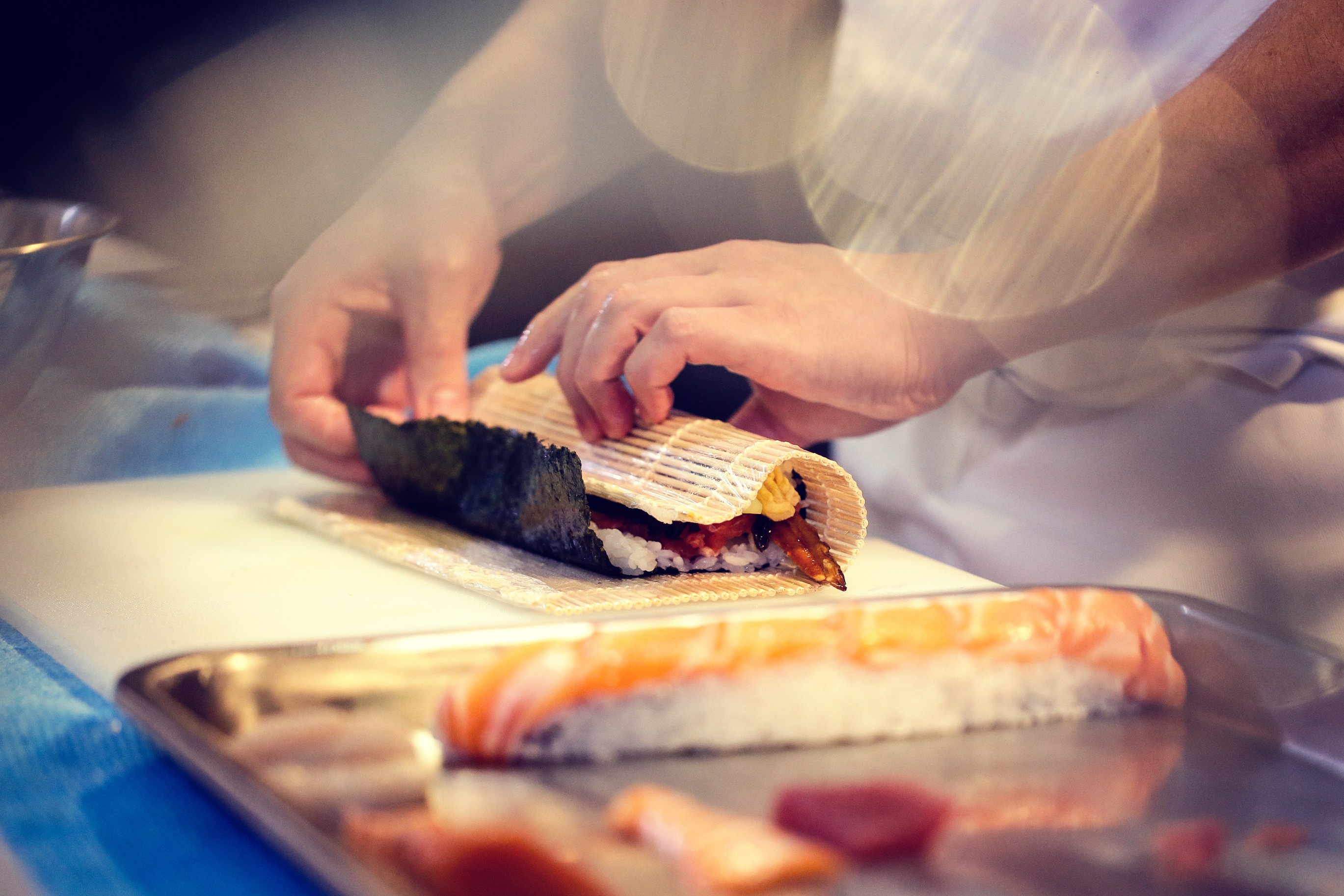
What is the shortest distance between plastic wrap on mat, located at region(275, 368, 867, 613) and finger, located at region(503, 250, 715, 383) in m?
0.15

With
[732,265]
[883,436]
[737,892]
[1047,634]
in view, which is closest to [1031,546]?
[883,436]

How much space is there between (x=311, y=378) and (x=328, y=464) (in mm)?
158

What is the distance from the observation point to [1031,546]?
1900 millimetres

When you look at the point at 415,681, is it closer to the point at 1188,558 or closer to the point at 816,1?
the point at 1188,558

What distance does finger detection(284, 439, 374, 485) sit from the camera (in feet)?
6.15

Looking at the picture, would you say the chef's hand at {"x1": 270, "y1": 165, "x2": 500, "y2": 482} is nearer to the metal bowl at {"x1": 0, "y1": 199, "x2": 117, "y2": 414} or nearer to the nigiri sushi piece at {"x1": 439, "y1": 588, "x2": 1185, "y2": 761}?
the metal bowl at {"x1": 0, "y1": 199, "x2": 117, "y2": 414}

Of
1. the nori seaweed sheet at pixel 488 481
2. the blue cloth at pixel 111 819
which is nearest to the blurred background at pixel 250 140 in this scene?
the nori seaweed sheet at pixel 488 481

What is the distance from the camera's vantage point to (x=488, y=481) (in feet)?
4.97

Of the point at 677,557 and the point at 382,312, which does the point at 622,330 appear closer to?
the point at 677,557

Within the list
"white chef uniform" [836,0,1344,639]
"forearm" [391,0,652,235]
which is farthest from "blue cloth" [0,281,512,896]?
"white chef uniform" [836,0,1344,639]

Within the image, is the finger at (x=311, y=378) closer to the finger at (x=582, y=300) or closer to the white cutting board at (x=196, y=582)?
the white cutting board at (x=196, y=582)

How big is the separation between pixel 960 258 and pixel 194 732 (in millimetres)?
1272

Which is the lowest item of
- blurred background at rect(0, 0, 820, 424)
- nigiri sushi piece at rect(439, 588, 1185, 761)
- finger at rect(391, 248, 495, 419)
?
nigiri sushi piece at rect(439, 588, 1185, 761)

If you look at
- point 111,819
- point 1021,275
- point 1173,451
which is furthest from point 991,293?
point 111,819
